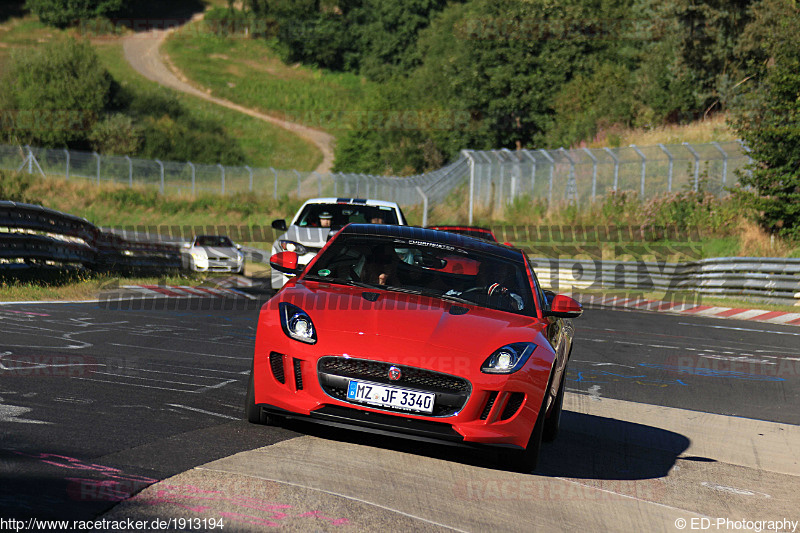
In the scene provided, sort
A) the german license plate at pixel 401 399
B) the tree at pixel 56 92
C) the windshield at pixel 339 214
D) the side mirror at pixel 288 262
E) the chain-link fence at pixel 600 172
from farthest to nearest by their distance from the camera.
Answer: the tree at pixel 56 92 < the chain-link fence at pixel 600 172 < the windshield at pixel 339 214 < the side mirror at pixel 288 262 < the german license plate at pixel 401 399

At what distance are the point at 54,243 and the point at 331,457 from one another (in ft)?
42.4

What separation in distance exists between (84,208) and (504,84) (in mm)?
25529

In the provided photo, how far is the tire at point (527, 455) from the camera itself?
5773mm

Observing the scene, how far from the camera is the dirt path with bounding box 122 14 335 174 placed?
294ft

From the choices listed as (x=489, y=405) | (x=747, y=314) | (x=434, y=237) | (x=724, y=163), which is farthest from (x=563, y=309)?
(x=724, y=163)

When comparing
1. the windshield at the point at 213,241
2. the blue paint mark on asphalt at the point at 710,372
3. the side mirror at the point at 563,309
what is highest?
the side mirror at the point at 563,309

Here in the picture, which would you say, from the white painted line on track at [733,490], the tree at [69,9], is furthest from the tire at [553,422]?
the tree at [69,9]

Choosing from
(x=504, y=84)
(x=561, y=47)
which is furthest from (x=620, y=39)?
(x=504, y=84)

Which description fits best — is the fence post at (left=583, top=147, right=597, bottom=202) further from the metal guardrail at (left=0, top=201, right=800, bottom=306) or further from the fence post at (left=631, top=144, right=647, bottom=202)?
→ the metal guardrail at (left=0, top=201, right=800, bottom=306)

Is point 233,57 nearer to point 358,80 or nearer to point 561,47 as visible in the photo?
point 358,80

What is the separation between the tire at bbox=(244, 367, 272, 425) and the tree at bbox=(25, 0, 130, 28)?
102 meters

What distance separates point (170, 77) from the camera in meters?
100

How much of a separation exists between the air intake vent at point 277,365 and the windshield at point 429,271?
1052 mm

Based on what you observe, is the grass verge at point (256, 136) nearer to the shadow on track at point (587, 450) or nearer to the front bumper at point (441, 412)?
the shadow on track at point (587, 450)
